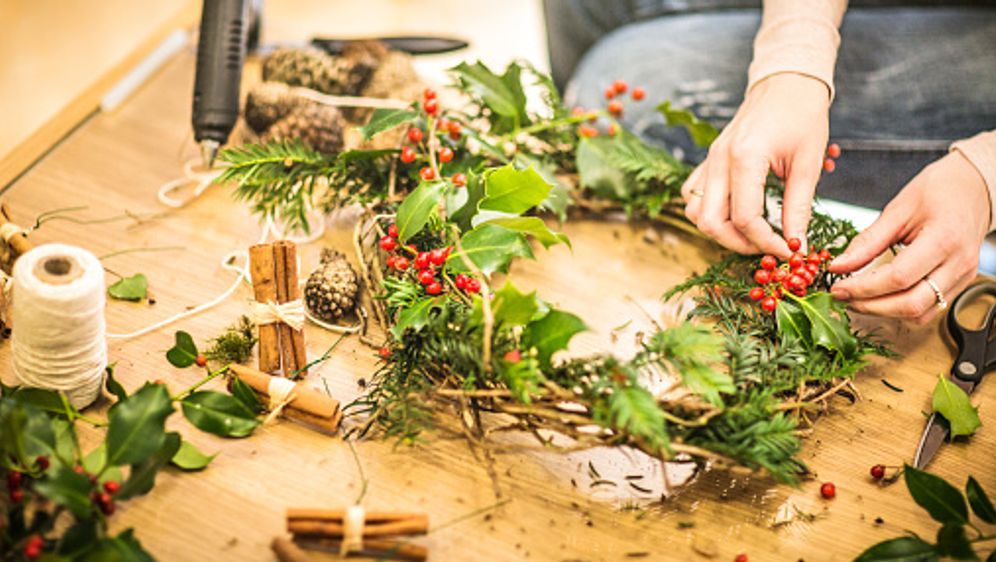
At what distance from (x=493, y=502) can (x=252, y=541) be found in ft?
0.70

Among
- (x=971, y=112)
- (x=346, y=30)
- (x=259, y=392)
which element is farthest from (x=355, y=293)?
(x=346, y=30)

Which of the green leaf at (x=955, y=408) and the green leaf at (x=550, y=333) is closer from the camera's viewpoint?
the green leaf at (x=550, y=333)

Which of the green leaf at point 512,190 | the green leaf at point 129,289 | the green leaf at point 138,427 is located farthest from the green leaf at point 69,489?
the green leaf at point 512,190

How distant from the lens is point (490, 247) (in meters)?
0.85

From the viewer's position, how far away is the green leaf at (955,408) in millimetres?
897

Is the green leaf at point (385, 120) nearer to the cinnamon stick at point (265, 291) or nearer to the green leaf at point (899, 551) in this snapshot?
the cinnamon stick at point (265, 291)

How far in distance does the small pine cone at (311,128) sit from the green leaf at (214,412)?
411 mm

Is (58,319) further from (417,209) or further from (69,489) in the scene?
(417,209)

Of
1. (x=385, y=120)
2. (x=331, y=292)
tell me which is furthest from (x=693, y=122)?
(x=331, y=292)

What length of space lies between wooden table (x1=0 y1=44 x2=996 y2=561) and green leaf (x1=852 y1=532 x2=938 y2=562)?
48 millimetres

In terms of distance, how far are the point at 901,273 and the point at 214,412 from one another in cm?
71

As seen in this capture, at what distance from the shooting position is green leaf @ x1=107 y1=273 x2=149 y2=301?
37.9 inches

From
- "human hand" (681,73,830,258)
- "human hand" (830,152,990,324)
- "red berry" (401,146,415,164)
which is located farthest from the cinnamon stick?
"human hand" (830,152,990,324)

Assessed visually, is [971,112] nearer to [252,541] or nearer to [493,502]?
[493,502]
